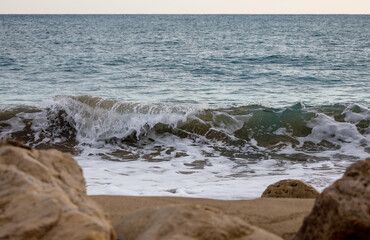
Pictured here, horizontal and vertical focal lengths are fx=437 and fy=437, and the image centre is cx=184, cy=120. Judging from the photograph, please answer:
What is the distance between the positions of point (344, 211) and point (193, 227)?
28.5 inches

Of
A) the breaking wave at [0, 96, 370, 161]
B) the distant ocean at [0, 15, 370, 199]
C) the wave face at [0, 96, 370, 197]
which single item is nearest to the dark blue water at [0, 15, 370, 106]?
the distant ocean at [0, 15, 370, 199]

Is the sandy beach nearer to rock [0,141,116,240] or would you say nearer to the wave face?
rock [0,141,116,240]

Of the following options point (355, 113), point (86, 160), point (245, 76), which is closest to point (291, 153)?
point (355, 113)

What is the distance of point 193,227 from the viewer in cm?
200

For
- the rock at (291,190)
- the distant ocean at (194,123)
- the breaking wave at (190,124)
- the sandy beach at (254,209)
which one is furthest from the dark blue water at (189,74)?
the sandy beach at (254,209)

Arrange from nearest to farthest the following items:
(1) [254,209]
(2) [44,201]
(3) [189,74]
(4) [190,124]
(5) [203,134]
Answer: (2) [44,201] → (1) [254,209] → (5) [203,134] → (4) [190,124] → (3) [189,74]

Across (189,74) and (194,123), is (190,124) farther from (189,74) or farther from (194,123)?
(189,74)

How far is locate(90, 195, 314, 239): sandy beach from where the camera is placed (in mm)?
2746

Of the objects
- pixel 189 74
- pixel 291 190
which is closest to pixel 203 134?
pixel 291 190

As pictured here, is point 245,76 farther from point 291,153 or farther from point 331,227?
point 331,227

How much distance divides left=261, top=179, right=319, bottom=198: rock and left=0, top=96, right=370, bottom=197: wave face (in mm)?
1655

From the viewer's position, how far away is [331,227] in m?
2.09

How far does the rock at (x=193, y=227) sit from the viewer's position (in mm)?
1984

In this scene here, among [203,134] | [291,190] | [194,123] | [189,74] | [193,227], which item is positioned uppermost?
[193,227]
